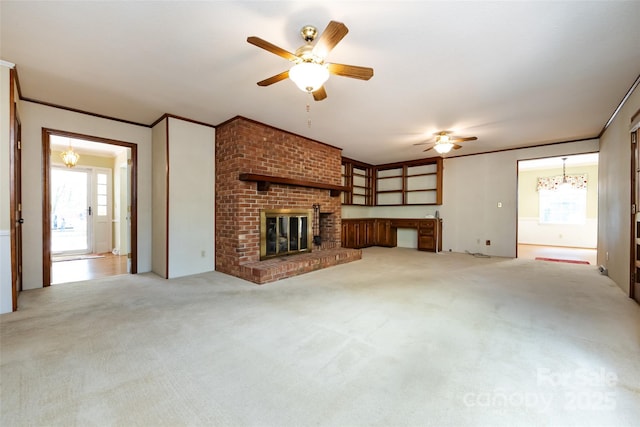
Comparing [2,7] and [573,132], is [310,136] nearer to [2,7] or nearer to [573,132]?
[2,7]

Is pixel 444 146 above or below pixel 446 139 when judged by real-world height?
below

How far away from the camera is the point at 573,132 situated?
15.1 ft

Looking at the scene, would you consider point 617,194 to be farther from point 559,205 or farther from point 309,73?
point 559,205

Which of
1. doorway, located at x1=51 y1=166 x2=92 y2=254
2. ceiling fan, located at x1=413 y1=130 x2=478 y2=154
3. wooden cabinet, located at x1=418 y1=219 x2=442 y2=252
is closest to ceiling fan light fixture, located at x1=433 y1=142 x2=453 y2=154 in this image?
ceiling fan, located at x1=413 y1=130 x2=478 y2=154

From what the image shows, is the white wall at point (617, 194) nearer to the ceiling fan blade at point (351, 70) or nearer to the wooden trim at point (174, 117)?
the ceiling fan blade at point (351, 70)

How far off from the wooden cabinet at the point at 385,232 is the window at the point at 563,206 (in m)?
4.42

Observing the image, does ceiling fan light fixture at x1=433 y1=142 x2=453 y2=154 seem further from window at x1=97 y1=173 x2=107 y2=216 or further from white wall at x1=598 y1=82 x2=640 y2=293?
window at x1=97 y1=173 x2=107 y2=216

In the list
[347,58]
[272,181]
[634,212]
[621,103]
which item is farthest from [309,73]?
[621,103]

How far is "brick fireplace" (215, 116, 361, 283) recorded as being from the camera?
3920 millimetres

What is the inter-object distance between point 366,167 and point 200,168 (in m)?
4.72

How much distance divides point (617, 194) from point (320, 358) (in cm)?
467

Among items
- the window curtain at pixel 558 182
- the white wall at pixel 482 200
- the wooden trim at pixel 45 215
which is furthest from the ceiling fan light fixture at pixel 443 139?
the window curtain at pixel 558 182

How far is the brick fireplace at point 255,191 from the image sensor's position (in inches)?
154

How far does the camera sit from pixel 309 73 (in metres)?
2.01
